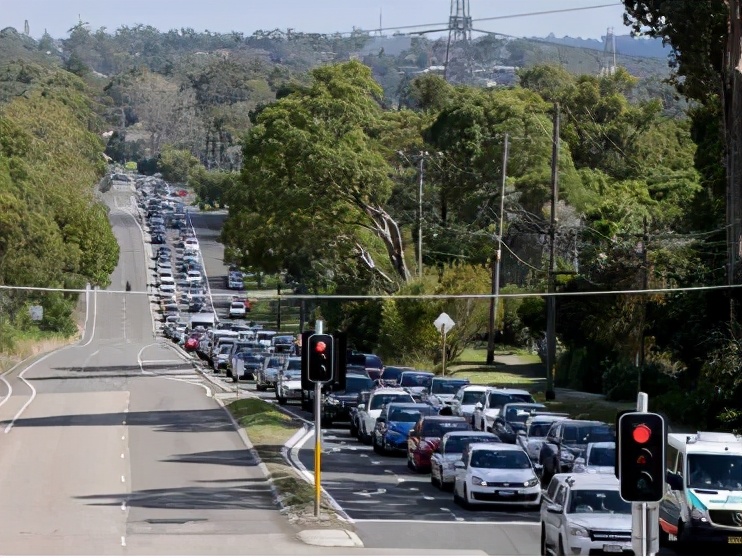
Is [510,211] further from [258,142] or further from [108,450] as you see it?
[108,450]

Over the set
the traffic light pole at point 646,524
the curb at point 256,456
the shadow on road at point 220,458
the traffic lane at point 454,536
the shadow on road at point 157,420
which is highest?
the traffic light pole at point 646,524

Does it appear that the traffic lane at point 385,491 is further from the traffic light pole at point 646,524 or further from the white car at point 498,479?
the traffic light pole at point 646,524

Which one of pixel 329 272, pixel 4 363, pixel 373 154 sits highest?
pixel 373 154

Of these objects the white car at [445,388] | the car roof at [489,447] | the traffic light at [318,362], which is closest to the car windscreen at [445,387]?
the white car at [445,388]

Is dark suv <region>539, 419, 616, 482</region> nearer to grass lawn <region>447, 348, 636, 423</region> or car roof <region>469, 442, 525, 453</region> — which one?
car roof <region>469, 442, 525, 453</region>

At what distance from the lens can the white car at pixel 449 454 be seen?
3381 centimetres

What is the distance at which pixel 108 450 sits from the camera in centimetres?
4191

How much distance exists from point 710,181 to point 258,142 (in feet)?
110

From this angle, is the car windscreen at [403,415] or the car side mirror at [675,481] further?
the car windscreen at [403,415]

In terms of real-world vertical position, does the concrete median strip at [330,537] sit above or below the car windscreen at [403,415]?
below

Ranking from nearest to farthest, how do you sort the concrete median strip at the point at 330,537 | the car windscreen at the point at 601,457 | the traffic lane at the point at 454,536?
the traffic lane at the point at 454,536 < the concrete median strip at the point at 330,537 < the car windscreen at the point at 601,457

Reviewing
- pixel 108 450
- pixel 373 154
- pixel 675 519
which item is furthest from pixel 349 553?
pixel 373 154

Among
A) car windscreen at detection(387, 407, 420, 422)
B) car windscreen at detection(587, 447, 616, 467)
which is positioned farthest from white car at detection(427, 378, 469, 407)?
car windscreen at detection(587, 447, 616, 467)

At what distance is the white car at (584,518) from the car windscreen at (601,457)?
19.0 ft
